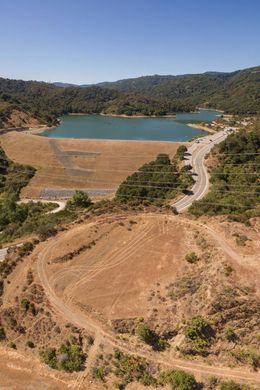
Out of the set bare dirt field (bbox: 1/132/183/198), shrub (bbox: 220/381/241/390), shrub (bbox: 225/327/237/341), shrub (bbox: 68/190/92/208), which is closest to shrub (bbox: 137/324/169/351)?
shrub (bbox: 225/327/237/341)

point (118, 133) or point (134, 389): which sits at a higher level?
point (118, 133)

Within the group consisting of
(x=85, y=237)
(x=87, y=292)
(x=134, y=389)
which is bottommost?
(x=134, y=389)

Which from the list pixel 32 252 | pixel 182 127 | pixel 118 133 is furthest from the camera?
pixel 182 127

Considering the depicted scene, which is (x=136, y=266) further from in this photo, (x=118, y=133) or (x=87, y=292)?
(x=118, y=133)

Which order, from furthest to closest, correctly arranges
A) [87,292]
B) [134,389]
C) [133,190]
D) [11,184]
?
[11,184] < [133,190] < [87,292] < [134,389]

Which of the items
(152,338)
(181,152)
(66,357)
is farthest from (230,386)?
(181,152)

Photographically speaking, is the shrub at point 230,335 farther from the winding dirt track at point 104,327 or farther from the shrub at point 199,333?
the winding dirt track at point 104,327

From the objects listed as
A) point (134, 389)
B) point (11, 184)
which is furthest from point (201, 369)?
point (11, 184)
